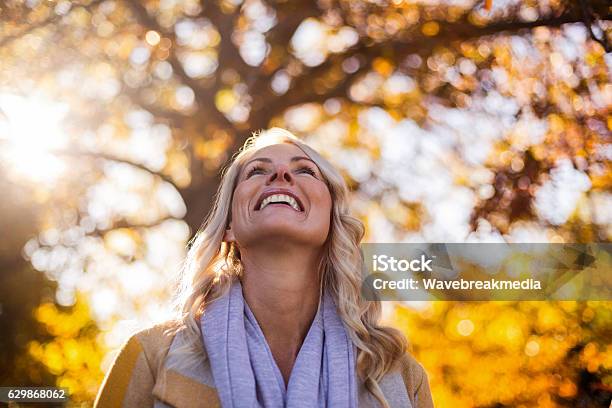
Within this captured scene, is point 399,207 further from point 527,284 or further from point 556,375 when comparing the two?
point 556,375

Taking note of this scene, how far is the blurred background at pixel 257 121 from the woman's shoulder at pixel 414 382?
231 cm

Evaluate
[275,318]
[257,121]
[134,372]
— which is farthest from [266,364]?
[257,121]

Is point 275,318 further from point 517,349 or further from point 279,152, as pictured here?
point 517,349

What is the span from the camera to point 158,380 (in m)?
1.63

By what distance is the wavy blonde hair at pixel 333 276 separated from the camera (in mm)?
1801

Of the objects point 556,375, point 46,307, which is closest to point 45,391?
point 46,307

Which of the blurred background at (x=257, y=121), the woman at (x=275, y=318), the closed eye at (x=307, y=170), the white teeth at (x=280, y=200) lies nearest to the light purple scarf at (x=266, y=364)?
the woman at (x=275, y=318)

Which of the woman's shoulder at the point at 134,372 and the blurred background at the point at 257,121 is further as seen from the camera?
the blurred background at the point at 257,121

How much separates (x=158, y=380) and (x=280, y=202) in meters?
0.54

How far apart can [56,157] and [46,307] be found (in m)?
1.13

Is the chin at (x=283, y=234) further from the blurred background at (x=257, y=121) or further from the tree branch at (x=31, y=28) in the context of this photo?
the tree branch at (x=31, y=28)

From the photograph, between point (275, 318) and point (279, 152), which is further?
point (279, 152)

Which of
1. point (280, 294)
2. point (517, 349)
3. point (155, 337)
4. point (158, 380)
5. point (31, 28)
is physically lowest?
point (158, 380)

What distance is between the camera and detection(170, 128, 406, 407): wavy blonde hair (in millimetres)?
1801
